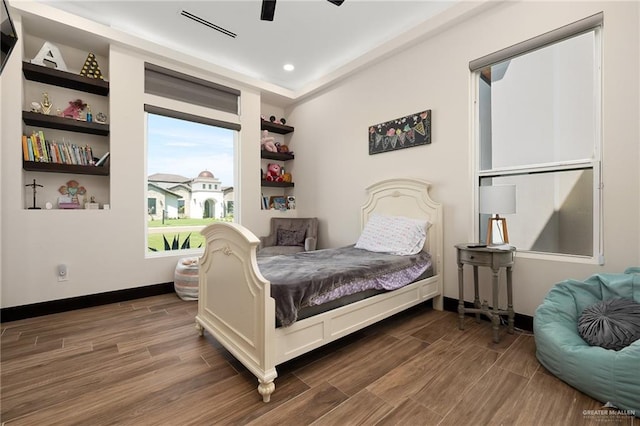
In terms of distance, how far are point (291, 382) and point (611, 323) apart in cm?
188

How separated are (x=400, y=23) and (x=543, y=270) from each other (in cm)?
291

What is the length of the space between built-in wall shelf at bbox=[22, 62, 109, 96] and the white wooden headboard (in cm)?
339

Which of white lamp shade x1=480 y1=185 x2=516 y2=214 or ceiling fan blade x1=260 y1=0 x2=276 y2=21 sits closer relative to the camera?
ceiling fan blade x1=260 y1=0 x2=276 y2=21

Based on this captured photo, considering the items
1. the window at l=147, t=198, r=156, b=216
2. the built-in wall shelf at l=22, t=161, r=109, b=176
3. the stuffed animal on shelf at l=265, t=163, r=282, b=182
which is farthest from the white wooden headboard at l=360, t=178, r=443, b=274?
the built-in wall shelf at l=22, t=161, r=109, b=176

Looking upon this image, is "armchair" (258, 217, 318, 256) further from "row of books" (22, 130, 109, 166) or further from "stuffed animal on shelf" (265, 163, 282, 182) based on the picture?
"row of books" (22, 130, 109, 166)

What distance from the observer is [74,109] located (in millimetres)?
3160

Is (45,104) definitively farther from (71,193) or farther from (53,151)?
(71,193)

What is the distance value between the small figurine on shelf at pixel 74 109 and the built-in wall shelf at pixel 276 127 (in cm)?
230

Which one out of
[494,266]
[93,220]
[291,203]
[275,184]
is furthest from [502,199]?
[93,220]

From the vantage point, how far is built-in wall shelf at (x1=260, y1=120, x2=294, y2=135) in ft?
15.3

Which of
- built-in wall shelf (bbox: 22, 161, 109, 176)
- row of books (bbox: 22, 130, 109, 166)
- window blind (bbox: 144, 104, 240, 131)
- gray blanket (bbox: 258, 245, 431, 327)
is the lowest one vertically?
gray blanket (bbox: 258, 245, 431, 327)

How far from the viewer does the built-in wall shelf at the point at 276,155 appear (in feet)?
15.2

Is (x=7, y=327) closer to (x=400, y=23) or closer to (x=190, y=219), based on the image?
(x=190, y=219)

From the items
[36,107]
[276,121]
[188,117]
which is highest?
[276,121]
